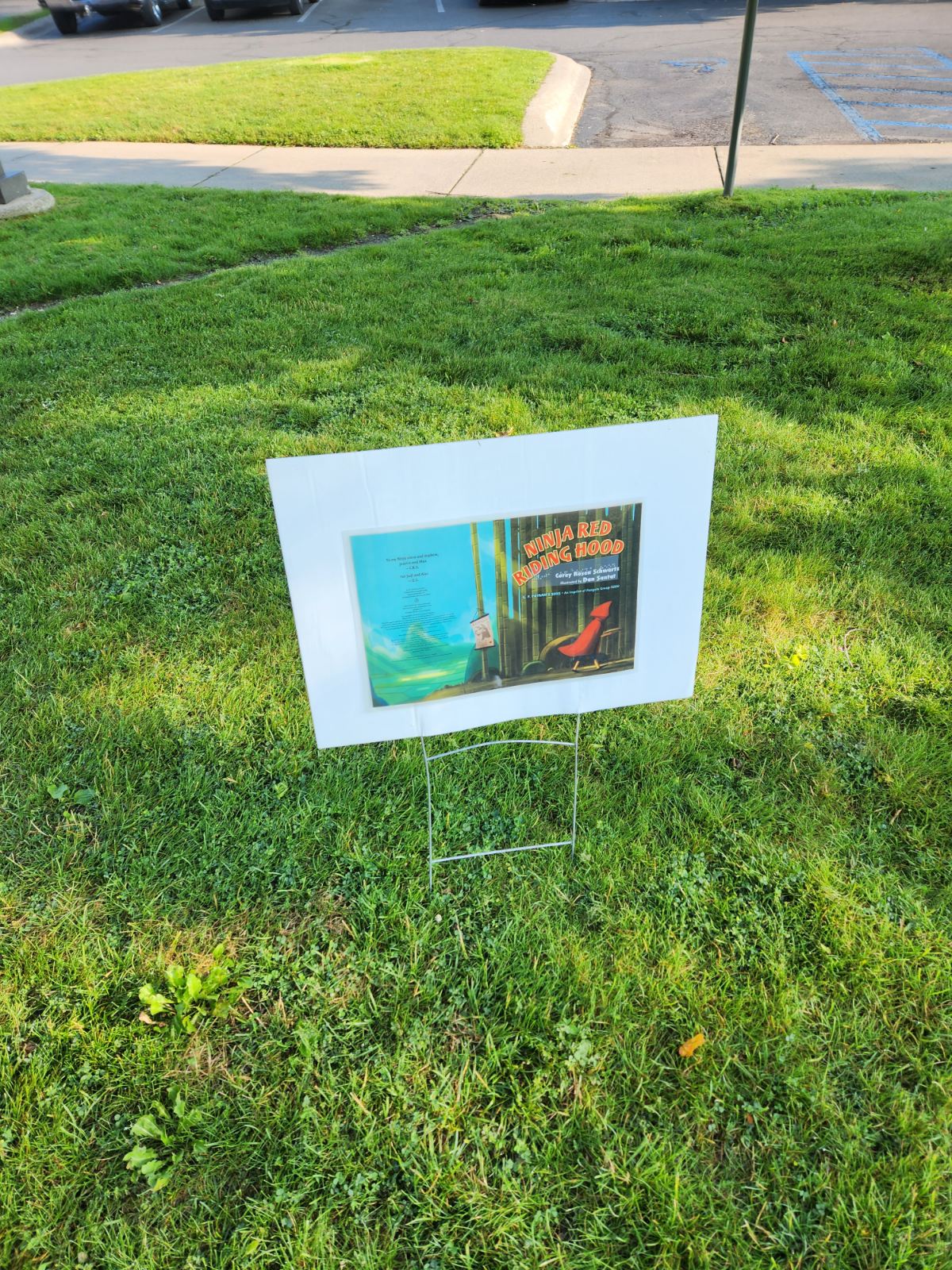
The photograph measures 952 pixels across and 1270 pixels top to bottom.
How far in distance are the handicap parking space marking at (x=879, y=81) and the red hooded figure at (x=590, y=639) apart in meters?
9.64

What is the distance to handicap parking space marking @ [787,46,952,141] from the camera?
32.4 ft

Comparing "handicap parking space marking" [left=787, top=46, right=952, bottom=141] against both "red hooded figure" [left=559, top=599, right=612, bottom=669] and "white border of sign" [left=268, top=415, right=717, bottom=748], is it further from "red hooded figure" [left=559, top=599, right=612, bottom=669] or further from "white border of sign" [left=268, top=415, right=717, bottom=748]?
"red hooded figure" [left=559, top=599, right=612, bottom=669]

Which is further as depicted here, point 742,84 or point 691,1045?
point 742,84

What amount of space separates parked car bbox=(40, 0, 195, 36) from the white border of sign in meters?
22.6

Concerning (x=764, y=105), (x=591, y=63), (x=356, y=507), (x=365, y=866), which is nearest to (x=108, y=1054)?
(x=365, y=866)

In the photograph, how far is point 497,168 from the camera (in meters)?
8.33

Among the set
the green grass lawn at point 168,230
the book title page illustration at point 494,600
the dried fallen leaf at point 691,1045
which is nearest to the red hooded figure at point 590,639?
the book title page illustration at point 494,600

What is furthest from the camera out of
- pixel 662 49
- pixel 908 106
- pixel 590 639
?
pixel 662 49

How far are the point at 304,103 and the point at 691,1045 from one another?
11733 millimetres

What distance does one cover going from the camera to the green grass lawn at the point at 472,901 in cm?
161

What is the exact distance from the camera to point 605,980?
1950 mm

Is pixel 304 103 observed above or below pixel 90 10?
below

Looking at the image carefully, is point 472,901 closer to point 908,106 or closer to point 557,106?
point 557,106

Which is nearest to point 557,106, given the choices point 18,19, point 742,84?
point 742,84
